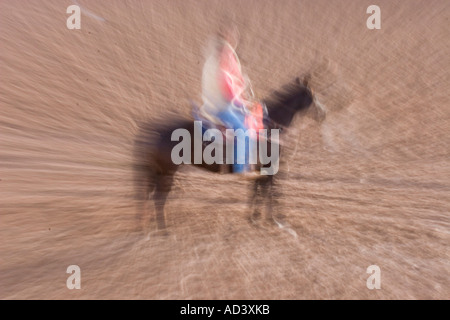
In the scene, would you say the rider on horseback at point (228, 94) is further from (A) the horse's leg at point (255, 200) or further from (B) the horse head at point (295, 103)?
(A) the horse's leg at point (255, 200)

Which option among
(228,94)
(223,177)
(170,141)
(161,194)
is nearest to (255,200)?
(223,177)

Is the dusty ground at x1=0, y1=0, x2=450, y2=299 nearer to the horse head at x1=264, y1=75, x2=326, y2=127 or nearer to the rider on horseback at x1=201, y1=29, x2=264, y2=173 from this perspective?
the horse head at x1=264, y1=75, x2=326, y2=127

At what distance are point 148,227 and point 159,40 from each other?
2.96m

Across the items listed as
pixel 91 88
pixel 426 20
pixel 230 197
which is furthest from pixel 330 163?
pixel 426 20

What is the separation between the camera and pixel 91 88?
12.6 feet

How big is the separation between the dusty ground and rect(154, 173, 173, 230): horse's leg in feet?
0.30

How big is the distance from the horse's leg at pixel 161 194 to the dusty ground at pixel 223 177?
0.09 m

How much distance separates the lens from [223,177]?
10.3 feet

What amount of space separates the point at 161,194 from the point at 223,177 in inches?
30.8

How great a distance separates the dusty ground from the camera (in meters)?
2.16

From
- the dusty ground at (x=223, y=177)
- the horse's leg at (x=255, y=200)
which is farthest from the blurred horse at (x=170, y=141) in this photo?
the horse's leg at (x=255, y=200)
